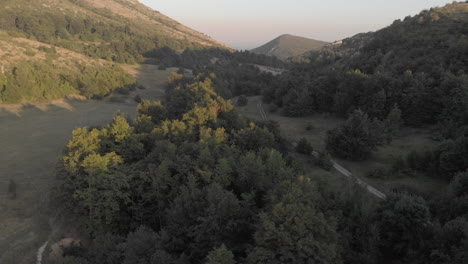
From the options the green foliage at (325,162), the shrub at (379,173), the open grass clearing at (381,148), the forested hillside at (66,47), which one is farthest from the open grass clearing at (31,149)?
the shrub at (379,173)

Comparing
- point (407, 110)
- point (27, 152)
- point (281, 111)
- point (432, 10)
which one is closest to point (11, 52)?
point (27, 152)

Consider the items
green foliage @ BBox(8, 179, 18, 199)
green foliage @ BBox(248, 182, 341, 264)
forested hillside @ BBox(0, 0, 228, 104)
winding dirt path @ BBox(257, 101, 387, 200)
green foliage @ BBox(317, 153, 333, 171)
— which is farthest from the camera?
forested hillside @ BBox(0, 0, 228, 104)

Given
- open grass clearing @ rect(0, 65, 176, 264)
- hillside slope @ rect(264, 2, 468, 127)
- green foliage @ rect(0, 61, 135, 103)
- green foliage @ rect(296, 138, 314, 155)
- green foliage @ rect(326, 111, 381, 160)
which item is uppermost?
hillside slope @ rect(264, 2, 468, 127)

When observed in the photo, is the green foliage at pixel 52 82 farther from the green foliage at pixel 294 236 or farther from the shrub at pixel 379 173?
the green foliage at pixel 294 236

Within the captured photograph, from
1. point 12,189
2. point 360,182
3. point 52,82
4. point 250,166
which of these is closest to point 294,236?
point 250,166

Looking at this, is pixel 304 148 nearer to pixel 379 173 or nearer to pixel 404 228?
pixel 379 173

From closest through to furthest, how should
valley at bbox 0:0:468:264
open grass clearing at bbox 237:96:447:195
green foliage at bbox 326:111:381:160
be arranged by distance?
valley at bbox 0:0:468:264 → open grass clearing at bbox 237:96:447:195 → green foliage at bbox 326:111:381:160

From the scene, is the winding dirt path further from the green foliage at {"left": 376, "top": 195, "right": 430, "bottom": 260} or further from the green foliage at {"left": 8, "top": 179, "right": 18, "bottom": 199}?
the green foliage at {"left": 8, "top": 179, "right": 18, "bottom": 199}

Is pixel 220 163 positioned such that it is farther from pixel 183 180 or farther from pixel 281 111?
pixel 281 111

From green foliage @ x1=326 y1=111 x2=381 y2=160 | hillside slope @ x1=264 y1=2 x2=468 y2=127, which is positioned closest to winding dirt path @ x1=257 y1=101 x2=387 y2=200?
green foliage @ x1=326 y1=111 x2=381 y2=160

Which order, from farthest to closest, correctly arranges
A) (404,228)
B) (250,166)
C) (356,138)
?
(356,138)
(250,166)
(404,228)

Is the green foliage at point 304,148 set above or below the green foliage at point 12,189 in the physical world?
above
